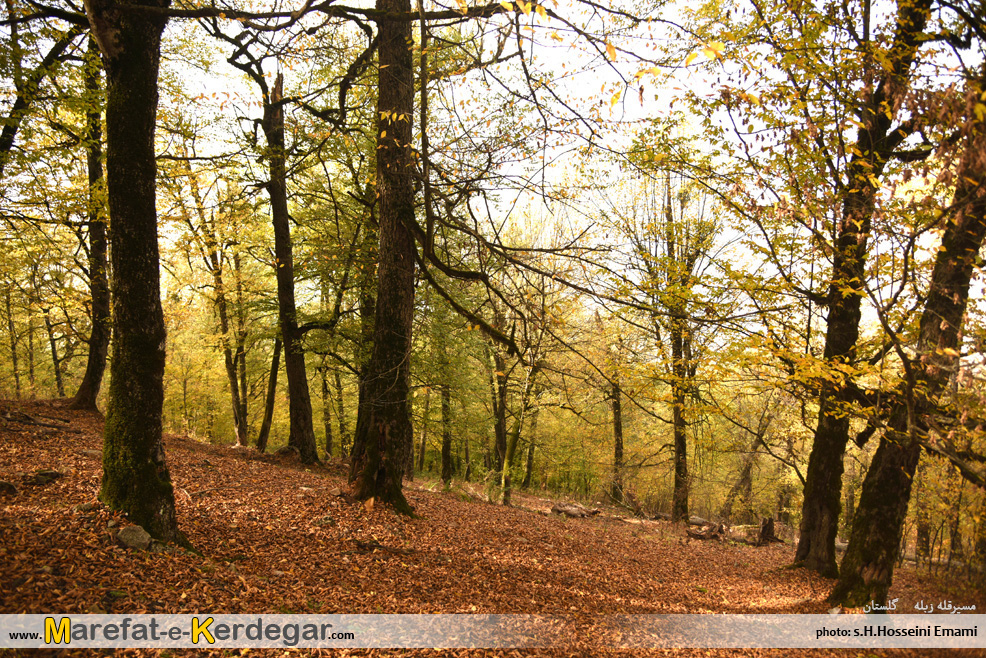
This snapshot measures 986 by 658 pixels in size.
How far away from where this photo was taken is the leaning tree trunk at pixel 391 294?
6617mm

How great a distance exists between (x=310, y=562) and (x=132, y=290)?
3088mm

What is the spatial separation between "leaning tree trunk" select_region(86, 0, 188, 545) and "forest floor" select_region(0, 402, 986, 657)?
301 mm

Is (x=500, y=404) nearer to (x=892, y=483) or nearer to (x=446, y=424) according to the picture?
(x=446, y=424)

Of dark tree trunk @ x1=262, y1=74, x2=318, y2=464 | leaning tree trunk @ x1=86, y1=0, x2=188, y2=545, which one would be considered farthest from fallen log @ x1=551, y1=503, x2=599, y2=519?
leaning tree trunk @ x1=86, y1=0, x2=188, y2=545

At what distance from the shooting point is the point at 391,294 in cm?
679

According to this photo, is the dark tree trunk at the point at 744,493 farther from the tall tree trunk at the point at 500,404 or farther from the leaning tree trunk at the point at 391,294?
the leaning tree trunk at the point at 391,294

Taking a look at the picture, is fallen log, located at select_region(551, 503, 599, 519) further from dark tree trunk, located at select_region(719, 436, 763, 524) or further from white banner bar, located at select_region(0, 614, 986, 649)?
white banner bar, located at select_region(0, 614, 986, 649)

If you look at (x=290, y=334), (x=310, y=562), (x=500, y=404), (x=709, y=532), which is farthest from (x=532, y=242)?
(x=310, y=562)

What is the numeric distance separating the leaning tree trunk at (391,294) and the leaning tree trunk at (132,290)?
8.59ft

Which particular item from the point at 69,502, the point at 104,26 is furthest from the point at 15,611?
the point at 104,26

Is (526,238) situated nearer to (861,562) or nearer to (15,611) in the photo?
(861,562)

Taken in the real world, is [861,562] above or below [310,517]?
below

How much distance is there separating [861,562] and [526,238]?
13512mm

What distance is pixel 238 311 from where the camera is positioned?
16062 millimetres
